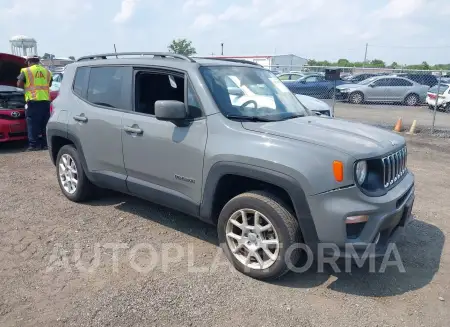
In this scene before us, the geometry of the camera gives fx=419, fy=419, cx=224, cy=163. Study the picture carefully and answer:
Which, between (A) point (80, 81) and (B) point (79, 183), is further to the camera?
(B) point (79, 183)

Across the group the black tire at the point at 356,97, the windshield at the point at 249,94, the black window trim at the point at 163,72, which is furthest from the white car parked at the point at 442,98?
the black window trim at the point at 163,72

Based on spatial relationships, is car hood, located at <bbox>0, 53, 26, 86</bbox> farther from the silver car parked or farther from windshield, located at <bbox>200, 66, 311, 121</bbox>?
the silver car parked

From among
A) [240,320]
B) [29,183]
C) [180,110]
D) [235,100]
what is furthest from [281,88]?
[29,183]

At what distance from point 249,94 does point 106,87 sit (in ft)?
5.41

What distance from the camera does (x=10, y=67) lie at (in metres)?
8.66

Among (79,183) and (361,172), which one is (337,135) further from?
(79,183)

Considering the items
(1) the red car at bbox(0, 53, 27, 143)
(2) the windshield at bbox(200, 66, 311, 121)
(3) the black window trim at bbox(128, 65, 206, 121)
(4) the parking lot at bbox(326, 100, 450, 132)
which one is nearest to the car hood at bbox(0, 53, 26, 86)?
(1) the red car at bbox(0, 53, 27, 143)

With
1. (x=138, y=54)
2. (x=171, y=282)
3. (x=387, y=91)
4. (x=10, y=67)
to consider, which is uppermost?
(x=138, y=54)

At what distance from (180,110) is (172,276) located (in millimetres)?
1446

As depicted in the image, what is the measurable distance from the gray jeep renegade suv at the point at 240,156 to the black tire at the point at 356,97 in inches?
647

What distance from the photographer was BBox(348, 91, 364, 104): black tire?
19984mm

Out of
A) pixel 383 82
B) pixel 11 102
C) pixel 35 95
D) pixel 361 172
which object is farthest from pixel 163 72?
pixel 383 82

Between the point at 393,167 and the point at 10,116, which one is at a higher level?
the point at 393,167

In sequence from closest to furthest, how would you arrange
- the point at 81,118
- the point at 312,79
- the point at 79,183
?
the point at 81,118
the point at 79,183
the point at 312,79
